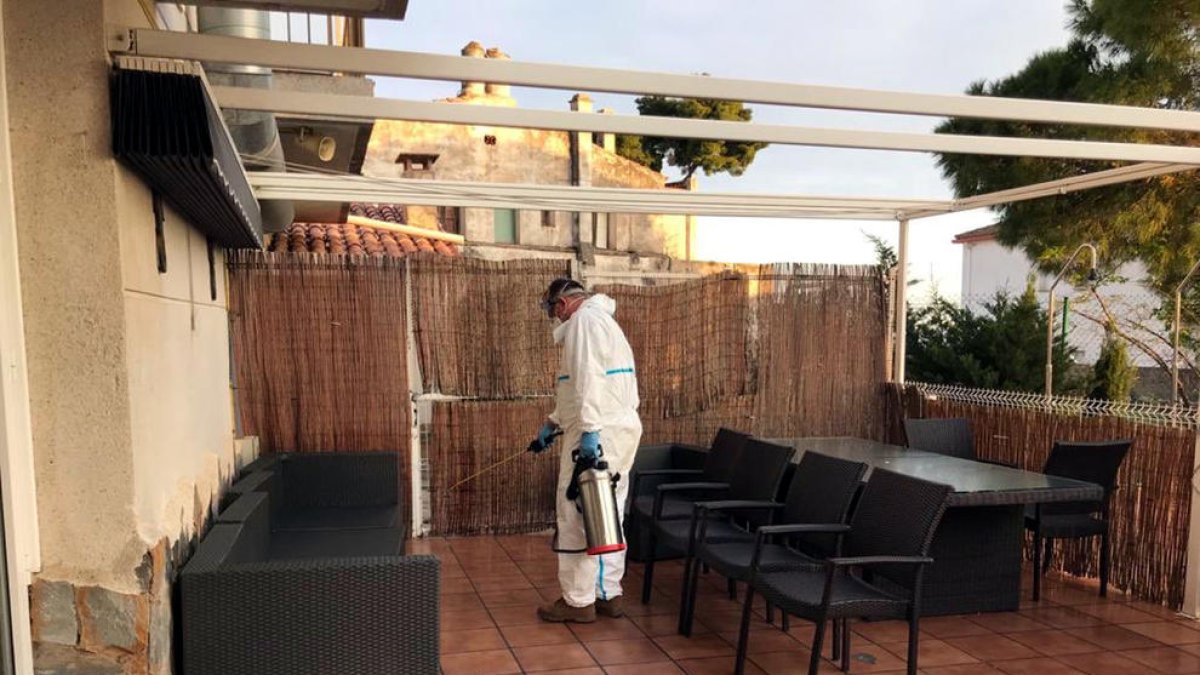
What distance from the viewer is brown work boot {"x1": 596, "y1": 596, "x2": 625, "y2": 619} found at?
3846mm

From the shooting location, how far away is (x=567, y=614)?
3766 millimetres

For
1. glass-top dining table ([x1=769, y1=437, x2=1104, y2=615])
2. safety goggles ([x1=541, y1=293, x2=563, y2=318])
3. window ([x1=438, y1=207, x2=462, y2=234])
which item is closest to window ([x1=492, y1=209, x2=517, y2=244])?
window ([x1=438, y1=207, x2=462, y2=234])

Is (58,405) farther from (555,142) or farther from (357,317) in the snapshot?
(555,142)

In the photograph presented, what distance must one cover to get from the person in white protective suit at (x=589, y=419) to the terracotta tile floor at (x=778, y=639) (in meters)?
0.14

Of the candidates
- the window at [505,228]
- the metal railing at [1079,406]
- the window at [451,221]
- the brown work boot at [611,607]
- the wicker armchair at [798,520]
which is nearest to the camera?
the wicker armchair at [798,520]

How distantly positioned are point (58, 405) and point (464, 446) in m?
3.30

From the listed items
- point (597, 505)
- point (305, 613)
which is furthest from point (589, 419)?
point (305, 613)

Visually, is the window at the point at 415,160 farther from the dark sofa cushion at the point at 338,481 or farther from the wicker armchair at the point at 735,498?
the wicker armchair at the point at 735,498

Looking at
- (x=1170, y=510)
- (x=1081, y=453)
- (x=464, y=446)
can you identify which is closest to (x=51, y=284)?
(x=464, y=446)

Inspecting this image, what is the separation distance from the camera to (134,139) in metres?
1.94

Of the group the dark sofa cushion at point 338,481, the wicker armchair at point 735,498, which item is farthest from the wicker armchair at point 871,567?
the dark sofa cushion at point 338,481

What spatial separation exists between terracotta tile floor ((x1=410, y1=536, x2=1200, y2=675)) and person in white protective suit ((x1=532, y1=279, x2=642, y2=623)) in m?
0.14

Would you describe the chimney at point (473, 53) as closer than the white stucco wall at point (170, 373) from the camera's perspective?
No

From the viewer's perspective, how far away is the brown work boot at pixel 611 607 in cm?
385
